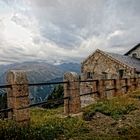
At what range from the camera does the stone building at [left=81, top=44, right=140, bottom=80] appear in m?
53.2

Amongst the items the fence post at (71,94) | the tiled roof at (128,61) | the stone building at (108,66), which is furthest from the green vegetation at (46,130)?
the tiled roof at (128,61)

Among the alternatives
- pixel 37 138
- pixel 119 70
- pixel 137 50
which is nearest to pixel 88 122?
pixel 37 138

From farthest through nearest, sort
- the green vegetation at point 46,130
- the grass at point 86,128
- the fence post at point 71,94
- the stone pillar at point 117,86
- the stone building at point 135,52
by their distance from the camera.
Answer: the stone building at point 135,52 → the stone pillar at point 117,86 → the fence post at point 71,94 → the grass at point 86,128 → the green vegetation at point 46,130

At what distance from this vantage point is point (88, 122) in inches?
458

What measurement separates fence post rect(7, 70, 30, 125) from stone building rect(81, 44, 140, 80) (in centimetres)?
4056

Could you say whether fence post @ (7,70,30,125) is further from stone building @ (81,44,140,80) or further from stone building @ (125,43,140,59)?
stone building @ (125,43,140,59)

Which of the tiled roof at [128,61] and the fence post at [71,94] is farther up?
the tiled roof at [128,61]

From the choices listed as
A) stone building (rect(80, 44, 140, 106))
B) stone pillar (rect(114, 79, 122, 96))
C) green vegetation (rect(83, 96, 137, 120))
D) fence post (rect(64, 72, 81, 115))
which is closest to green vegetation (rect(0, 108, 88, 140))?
green vegetation (rect(83, 96, 137, 120))

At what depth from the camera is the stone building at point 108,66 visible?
5319cm

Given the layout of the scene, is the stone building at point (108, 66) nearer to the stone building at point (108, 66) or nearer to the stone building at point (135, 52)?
the stone building at point (108, 66)

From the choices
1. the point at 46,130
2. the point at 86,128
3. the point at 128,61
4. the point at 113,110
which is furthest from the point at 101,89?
the point at 128,61

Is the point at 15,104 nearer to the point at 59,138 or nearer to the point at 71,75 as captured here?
the point at 59,138

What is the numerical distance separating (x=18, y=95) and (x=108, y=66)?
45.1 m

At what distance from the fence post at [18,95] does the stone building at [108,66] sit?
4056 centimetres
